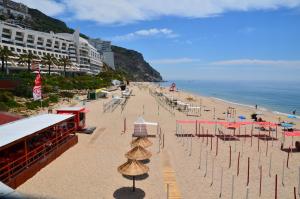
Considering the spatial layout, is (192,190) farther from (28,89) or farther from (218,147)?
(28,89)

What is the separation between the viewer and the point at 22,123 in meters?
18.0

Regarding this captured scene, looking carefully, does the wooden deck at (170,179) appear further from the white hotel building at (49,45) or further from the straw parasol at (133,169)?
the white hotel building at (49,45)

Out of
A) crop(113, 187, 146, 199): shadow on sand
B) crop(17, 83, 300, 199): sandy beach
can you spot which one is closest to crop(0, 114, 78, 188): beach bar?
crop(17, 83, 300, 199): sandy beach

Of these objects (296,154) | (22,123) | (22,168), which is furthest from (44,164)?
(296,154)

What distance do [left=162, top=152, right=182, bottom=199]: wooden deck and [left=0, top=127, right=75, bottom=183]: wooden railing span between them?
260 inches

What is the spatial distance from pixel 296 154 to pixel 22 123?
17753 millimetres

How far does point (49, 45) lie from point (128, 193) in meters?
113

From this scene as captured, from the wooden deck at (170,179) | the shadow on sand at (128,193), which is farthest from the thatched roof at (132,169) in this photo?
the wooden deck at (170,179)

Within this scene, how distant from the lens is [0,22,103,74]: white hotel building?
9457 cm

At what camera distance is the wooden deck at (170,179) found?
1346 cm

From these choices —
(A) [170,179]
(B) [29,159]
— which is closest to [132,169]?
(A) [170,179]

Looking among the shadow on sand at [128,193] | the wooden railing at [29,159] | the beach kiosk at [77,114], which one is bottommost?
the shadow on sand at [128,193]

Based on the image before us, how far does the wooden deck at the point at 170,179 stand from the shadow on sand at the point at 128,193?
1281 mm

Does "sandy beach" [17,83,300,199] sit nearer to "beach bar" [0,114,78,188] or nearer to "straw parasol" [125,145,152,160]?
"beach bar" [0,114,78,188]
